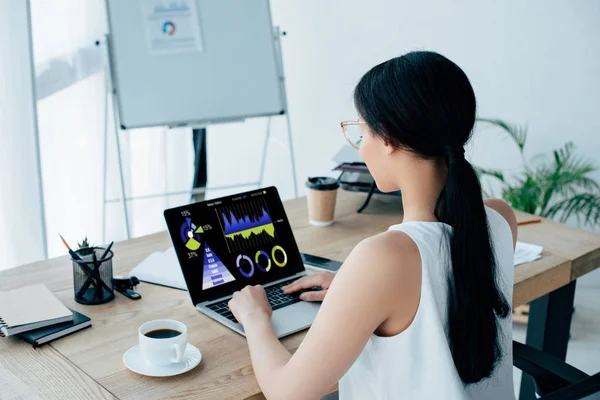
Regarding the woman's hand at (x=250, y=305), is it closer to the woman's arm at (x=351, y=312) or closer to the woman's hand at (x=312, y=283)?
the woman's hand at (x=312, y=283)

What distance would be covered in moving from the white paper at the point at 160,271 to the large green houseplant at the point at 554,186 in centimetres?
180

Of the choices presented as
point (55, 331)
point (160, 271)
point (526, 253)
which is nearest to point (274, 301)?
point (160, 271)

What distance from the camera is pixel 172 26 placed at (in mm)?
2771

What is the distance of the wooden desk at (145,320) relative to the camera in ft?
3.63

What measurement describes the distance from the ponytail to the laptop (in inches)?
13.9

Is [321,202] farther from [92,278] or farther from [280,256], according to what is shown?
[92,278]

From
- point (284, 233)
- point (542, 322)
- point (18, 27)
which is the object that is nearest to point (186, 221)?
point (284, 233)

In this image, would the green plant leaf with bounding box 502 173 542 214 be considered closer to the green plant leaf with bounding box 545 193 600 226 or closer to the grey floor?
the green plant leaf with bounding box 545 193 600 226

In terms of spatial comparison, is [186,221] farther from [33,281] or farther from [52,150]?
[52,150]

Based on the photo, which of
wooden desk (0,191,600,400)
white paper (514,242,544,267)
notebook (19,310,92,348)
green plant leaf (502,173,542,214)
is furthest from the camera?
green plant leaf (502,173,542,214)

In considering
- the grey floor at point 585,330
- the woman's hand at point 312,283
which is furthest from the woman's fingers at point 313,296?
the grey floor at point 585,330

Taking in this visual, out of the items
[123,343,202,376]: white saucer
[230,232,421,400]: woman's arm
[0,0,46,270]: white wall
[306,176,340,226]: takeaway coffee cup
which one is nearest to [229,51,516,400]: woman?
[230,232,421,400]: woman's arm

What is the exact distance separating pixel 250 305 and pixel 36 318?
40 cm

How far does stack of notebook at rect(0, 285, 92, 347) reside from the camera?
1.25 meters
